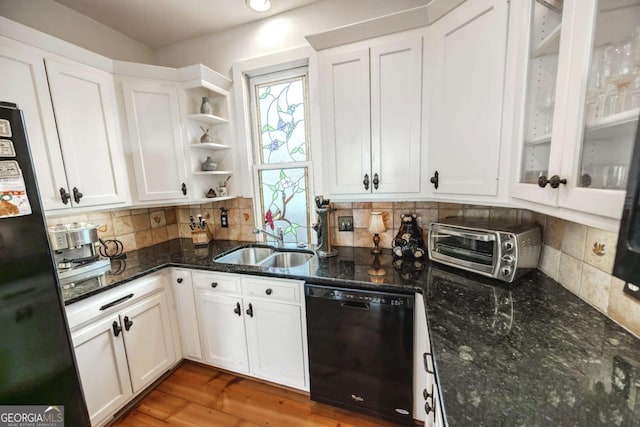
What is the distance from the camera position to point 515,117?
1042mm

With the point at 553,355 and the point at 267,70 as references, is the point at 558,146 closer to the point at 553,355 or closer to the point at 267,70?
the point at 553,355

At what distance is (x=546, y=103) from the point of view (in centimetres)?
92

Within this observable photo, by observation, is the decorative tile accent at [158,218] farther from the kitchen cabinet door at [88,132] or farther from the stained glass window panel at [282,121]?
the stained glass window panel at [282,121]

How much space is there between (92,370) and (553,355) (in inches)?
86.0

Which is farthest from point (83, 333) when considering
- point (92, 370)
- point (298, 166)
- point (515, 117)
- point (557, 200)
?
point (515, 117)

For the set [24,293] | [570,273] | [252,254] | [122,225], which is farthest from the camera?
[252,254]

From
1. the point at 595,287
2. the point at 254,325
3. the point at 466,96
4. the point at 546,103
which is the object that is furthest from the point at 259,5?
the point at 595,287

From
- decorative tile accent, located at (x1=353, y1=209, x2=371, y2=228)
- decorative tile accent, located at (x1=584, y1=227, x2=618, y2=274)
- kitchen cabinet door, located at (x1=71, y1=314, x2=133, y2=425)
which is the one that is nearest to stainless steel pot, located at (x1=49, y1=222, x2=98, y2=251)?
kitchen cabinet door, located at (x1=71, y1=314, x2=133, y2=425)

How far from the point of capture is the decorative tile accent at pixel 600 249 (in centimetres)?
94

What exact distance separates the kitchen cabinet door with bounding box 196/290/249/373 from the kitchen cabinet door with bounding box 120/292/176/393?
0.81ft

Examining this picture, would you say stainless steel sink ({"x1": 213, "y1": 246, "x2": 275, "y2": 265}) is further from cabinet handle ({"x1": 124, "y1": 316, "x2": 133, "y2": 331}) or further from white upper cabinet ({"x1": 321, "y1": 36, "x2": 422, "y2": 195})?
white upper cabinet ({"x1": 321, "y1": 36, "x2": 422, "y2": 195})

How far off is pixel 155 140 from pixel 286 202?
1.12 m

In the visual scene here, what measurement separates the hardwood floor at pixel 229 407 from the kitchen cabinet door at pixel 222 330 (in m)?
0.15

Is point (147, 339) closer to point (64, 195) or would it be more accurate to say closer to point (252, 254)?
point (252, 254)
